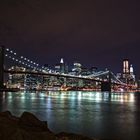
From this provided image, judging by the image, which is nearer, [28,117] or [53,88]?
[28,117]

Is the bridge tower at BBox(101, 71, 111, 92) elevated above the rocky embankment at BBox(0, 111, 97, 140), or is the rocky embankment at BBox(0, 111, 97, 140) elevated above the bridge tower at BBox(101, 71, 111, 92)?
the bridge tower at BBox(101, 71, 111, 92)

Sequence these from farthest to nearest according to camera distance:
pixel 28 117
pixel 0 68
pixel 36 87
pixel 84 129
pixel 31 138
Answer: pixel 36 87
pixel 0 68
pixel 84 129
pixel 28 117
pixel 31 138

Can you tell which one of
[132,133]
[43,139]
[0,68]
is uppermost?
[0,68]

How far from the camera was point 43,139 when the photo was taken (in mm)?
7715

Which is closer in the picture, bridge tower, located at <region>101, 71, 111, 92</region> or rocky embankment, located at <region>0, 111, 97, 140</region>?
rocky embankment, located at <region>0, 111, 97, 140</region>

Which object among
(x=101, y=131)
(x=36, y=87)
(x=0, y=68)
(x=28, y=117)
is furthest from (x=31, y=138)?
(x=36, y=87)

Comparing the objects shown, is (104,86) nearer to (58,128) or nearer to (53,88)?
(53,88)

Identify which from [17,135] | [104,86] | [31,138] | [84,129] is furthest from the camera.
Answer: [104,86]

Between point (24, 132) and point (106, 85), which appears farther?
point (106, 85)

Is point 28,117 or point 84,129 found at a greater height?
point 28,117

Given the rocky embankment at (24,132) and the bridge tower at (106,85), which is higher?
the bridge tower at (106,85)

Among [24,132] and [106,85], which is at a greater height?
[106,85]

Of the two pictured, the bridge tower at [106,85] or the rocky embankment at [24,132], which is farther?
the bridge tower at [106,85]

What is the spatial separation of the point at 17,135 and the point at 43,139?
974 millimetres
